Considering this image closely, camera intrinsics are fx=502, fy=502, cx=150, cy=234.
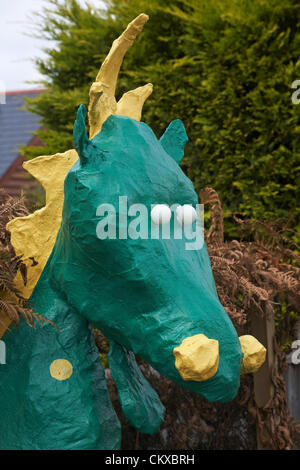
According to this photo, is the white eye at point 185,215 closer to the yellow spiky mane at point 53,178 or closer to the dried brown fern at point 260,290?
the yellow spiky mane at point 53,178

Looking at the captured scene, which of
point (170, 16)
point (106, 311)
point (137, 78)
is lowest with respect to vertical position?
point (106, 311)

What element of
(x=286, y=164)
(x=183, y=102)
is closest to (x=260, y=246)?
(x=286, y=164)

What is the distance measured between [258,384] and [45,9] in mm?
3871

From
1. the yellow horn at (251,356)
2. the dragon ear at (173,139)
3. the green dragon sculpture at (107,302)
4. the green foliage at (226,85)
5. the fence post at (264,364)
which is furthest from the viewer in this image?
the green foliage at (226,85)

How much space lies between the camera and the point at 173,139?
5.43ft

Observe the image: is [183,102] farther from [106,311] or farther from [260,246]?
[106,311]

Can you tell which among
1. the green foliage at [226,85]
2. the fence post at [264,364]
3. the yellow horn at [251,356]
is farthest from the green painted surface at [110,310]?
→ the green foliage at [226,85]

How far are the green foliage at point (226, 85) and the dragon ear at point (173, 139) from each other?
6.61 ft

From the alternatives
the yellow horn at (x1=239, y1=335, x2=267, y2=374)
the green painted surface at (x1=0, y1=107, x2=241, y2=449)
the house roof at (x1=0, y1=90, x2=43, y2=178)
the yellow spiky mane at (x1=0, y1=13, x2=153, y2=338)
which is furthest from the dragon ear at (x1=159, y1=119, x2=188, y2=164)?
the house roof at (x1=0, y1=90, x2=43, y2=178)

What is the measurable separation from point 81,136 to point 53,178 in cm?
38

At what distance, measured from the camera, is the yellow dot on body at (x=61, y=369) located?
4.90 ft

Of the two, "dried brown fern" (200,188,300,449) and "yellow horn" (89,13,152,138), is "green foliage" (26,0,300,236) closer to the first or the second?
"dried brown fern" (200,188,300,449)

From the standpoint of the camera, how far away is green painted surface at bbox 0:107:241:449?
129cm

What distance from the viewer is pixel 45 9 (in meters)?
4.55
